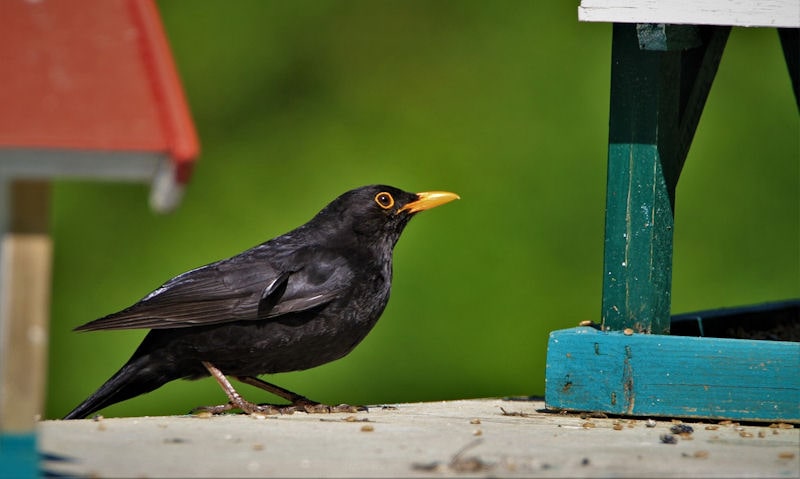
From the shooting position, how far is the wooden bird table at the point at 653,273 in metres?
4.45

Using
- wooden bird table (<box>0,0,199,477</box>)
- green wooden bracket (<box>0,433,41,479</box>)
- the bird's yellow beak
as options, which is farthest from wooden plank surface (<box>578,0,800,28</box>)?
green wooden bracket (<box>0,433,41,479</box>)

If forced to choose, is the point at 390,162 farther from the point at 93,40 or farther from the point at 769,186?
the point at 93,40

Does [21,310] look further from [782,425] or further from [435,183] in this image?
[435,183]

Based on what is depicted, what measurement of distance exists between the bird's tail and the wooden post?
2.48m

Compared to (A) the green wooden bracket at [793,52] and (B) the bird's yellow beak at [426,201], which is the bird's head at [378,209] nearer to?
(B) the bird's yellow beak at [426,201]

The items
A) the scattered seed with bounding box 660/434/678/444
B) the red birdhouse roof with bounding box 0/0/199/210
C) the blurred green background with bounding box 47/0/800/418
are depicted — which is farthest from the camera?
the blurred green background with bounding box 47/0/800/418

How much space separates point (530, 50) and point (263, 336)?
2.55 m

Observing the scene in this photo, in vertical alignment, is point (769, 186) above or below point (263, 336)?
above

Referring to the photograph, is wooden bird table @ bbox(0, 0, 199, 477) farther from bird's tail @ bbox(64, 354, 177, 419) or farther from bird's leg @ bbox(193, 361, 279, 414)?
bird's tail @ bbox(64, 354, 177, 419)

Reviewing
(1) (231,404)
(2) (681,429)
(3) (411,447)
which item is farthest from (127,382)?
(2) (681,429)

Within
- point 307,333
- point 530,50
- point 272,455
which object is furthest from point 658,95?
point 530,50

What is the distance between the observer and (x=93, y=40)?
107 inches

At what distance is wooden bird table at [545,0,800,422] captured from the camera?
175 inches

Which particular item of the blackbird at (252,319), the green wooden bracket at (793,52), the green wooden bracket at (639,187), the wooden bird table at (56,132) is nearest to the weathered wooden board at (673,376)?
the green wooden bracket at (639,187)
